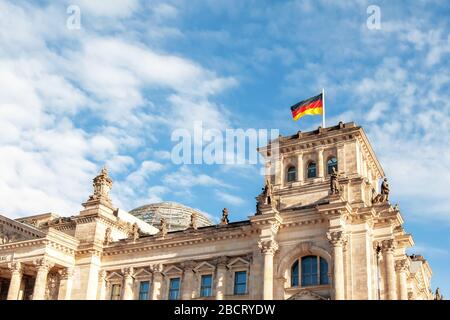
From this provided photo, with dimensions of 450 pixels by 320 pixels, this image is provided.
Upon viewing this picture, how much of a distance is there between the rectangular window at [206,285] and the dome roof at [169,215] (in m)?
23.7

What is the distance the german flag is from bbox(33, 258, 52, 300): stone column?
78.7 ft

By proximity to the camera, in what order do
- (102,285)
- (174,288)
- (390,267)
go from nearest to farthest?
1. (390,267)
2. (174,288)
3. (102,285)

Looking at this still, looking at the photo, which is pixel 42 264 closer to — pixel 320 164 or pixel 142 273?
pixel 142 273

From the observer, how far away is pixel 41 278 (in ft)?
158

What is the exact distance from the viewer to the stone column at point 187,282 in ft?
152

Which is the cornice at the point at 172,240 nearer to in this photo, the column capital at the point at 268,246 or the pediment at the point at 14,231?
the column capital at the point at 268,246

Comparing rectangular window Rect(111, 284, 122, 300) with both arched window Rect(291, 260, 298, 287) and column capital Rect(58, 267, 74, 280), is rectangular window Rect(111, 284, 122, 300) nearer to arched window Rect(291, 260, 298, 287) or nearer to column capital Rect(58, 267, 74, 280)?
column capital Rect(58, 267, 74, 280)

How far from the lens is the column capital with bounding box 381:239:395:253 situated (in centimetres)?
4144

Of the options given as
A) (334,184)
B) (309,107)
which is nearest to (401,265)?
(334,184)

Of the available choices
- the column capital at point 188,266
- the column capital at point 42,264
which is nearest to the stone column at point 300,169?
the column capital at point 188,266

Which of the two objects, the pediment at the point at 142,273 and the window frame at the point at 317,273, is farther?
the pediment at the point at 142,273

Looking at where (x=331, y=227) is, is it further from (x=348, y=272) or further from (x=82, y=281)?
(x=82, y=281)

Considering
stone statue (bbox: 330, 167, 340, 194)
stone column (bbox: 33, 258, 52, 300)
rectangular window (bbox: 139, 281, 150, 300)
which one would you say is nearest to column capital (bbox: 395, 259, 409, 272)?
stone statue (bbox: 330, 167, 340, 194)

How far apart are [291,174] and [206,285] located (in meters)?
11.2
